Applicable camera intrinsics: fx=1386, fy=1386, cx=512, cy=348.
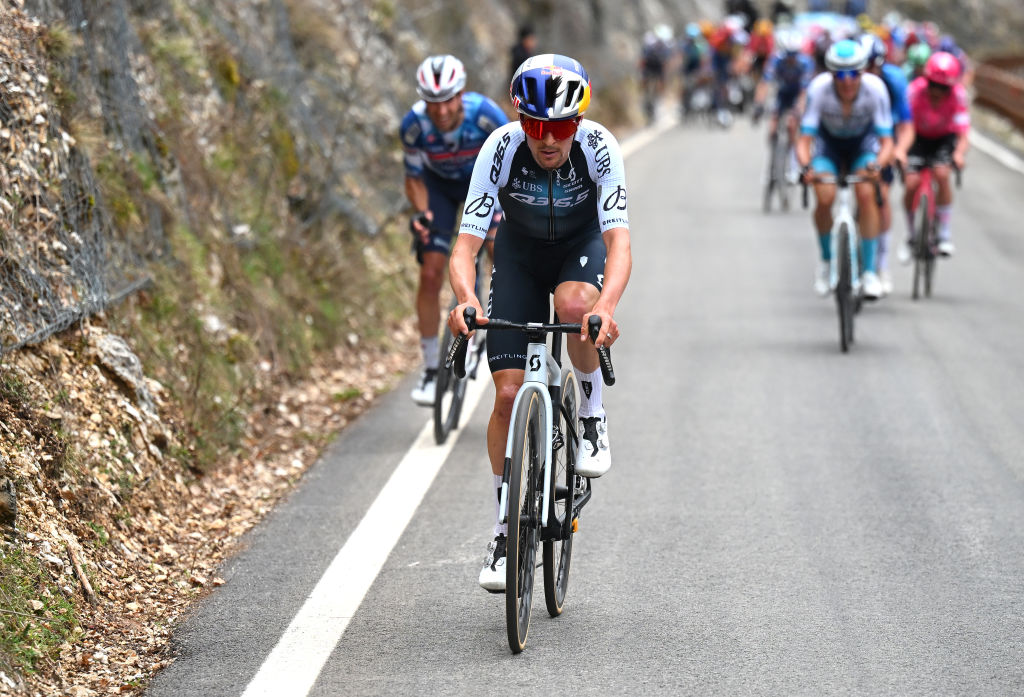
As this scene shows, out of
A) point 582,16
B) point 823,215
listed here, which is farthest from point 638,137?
point 823,215

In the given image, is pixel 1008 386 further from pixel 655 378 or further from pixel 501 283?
pixel 501 283

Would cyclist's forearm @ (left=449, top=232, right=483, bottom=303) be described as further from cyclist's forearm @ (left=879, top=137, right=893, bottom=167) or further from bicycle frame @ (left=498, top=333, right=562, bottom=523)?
cyclist's forearm @ (left=879, top=137, right=893, bottom=167)

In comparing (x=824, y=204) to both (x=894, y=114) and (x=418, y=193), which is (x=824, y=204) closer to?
(x=894, y=114)

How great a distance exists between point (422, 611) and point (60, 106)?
13.3ft

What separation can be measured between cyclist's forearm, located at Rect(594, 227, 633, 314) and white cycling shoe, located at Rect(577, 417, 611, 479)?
2.05 feet

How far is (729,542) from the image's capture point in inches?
253

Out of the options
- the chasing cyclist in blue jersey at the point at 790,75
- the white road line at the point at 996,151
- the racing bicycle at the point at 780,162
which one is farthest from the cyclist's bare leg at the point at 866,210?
the white road line at the point at 996,151

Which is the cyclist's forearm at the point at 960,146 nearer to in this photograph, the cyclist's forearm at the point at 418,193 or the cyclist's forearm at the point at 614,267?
the cyclist's forearm at the point at 418,193

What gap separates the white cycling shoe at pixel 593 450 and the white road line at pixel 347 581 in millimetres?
1073

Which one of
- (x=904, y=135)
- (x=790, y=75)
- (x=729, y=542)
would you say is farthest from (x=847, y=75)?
(x=790, y=75)

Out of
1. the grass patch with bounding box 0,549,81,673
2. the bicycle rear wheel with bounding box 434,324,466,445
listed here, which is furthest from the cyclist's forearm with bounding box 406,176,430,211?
the grass patch with bounding box 0,549,81,673

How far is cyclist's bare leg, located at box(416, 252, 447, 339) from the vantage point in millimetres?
8656

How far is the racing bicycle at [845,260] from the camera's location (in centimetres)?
1059

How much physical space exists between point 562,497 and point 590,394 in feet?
1.70
